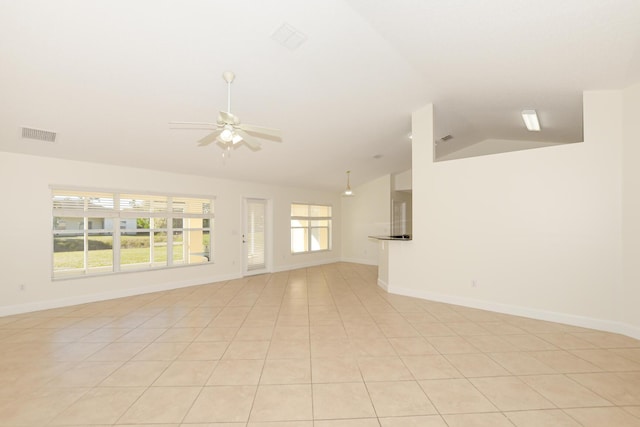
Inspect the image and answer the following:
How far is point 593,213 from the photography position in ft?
12.7

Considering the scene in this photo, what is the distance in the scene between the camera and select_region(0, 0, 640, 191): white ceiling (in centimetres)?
267

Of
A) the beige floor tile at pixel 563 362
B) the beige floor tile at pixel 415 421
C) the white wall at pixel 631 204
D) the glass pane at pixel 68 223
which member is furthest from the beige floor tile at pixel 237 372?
the white wall at pixel 631 204

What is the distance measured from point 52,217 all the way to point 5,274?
3.28 feet

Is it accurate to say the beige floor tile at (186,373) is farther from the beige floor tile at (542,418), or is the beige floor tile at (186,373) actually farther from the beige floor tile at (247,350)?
the beige floor tile at (542,418)

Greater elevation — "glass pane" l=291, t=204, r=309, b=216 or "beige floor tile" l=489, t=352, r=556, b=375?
"glass pane" l=291, t=204, r=309, b=216

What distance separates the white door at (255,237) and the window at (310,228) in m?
1.04

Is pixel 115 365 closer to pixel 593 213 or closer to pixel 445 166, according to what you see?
pixel 445 166

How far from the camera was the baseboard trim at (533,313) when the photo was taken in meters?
3.67

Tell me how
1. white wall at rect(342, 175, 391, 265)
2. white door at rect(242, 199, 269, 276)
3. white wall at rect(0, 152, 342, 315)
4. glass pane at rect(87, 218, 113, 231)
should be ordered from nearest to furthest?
white wall at rect(0, 152, 342, 315) < glass pane at rect(87, 218, 113, 231) < white door at rect(242, 199, 269, 276) < white wall at rect(342, 175, 391, 265)

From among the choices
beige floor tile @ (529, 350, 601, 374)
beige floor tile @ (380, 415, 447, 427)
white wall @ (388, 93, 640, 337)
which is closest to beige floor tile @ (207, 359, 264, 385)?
beige floor tile @ (380, 415, 447, 427)

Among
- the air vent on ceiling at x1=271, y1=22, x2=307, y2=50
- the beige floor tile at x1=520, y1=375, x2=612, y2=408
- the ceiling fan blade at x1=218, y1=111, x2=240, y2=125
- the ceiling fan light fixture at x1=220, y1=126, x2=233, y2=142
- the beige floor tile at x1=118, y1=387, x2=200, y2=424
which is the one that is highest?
the air vent on ceiling at x1=271, y1=22, x2=307, y2=50

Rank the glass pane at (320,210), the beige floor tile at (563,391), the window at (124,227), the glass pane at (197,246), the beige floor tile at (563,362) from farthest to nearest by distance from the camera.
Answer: the glass pane at (320,210) < the glass pane at (197,246) < the window at (124,227) < the beige floor tile at (563,362) < the beige floor tile at (563,391)

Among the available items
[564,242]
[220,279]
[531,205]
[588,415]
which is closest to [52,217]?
[220,279]

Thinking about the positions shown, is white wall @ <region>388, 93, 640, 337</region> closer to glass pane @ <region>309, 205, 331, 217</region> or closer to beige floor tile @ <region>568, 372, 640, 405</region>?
beige floor tile @ <region>568, 372, 640, 405</region>
